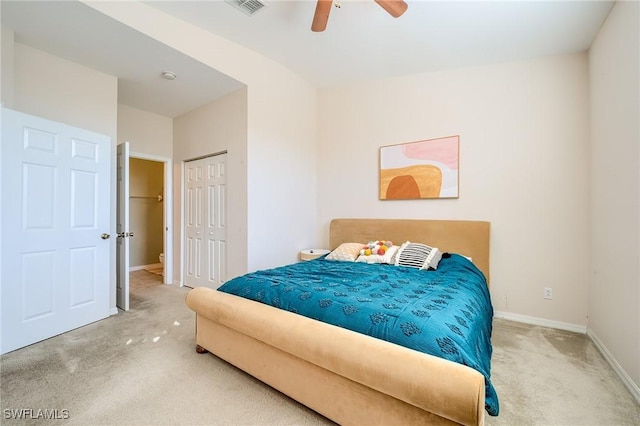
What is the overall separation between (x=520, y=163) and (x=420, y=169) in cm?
100

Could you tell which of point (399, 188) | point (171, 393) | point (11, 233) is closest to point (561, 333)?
point (399, 188)

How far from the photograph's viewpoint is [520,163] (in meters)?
2.88

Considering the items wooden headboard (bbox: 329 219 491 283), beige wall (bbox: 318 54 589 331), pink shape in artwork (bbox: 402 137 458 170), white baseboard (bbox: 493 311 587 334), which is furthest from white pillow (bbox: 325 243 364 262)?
white baseboard (bbox: 493 311 587 334)

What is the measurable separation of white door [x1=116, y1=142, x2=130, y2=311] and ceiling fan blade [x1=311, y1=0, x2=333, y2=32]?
2.51m

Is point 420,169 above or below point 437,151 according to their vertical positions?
below

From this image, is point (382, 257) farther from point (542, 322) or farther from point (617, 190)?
point (617, 190)

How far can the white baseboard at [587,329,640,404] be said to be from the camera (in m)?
1.70

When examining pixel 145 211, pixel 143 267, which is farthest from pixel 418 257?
pixel 145 211

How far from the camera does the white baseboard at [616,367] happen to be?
5.58 feet

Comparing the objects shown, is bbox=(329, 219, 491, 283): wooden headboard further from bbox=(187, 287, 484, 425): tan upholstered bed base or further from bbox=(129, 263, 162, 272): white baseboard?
bbox=(129, 263, 162, 272): white baseboard

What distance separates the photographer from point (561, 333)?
2.61 meters

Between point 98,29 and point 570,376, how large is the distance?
454 centimetres

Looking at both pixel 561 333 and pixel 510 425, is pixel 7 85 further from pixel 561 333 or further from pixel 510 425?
pixel 561 333

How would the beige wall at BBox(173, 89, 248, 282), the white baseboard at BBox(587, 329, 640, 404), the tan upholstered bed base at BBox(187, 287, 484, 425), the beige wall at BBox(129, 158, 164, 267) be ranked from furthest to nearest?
the beige wall at BBox(129, 158, 164, 267) < the beige wall at BBox(173, 89, 248, 282) < the white baseboard at BBox(587, 329, 640, 404) < the tan upholstered bed base at BBox(187, 287, 484, 425)
